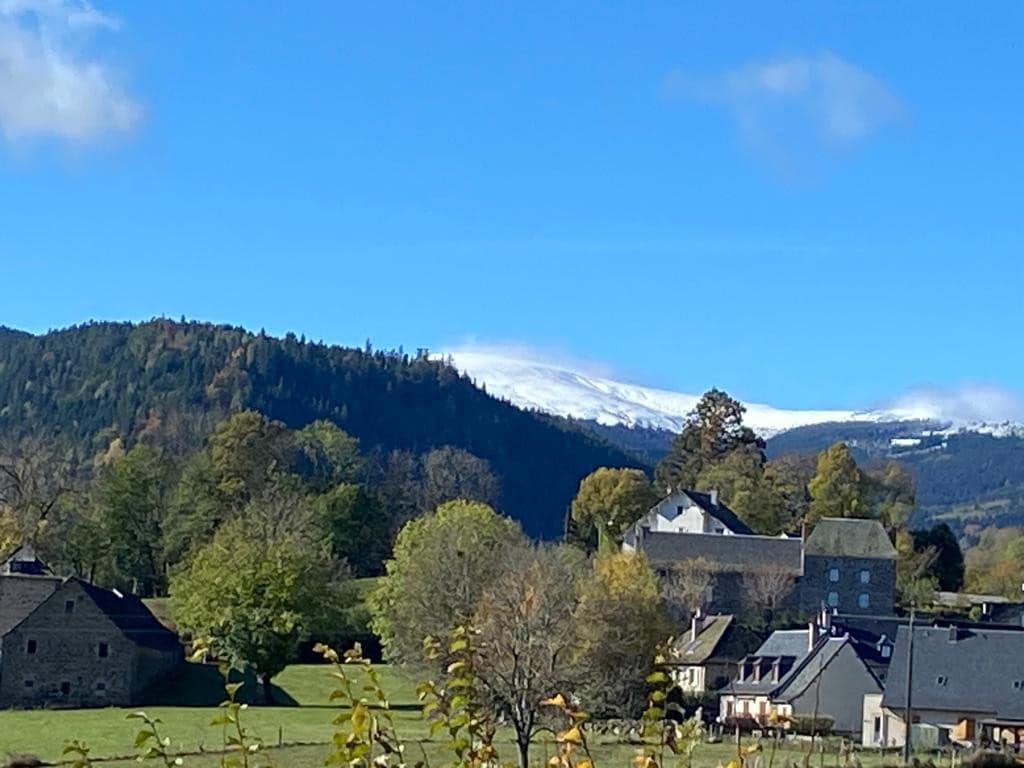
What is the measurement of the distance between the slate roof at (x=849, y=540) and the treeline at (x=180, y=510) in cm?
2191

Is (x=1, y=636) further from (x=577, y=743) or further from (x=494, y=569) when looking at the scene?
(x=577, y=743)

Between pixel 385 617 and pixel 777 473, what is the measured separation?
124ft

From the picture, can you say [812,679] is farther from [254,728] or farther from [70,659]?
[70,659]

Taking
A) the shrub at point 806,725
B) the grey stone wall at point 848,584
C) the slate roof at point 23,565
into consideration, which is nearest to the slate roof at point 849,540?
the grey stone wall at point 848,584

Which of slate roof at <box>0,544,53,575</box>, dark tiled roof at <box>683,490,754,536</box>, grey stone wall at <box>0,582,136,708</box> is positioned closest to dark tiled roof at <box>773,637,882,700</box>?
dark tiled roof at <box>683,490,754,536</box>

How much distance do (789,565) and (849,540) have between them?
3218mm

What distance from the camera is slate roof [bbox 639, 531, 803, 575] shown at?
76.7 metres

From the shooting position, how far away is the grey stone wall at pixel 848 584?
7719 cm

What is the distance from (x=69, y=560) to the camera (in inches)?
3211

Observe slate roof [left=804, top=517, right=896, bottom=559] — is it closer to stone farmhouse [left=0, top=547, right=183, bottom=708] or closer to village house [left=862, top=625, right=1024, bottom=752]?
village house [left=862, top=625, right=1024, bottom=752]

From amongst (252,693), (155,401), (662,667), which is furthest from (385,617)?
(155,401)

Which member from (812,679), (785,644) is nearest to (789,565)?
(785,644)

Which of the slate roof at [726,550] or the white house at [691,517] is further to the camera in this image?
the white house at [691,517]

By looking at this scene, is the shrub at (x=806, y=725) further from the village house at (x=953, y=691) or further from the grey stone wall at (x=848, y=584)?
the grey stone wall at (x=848, y=584)
